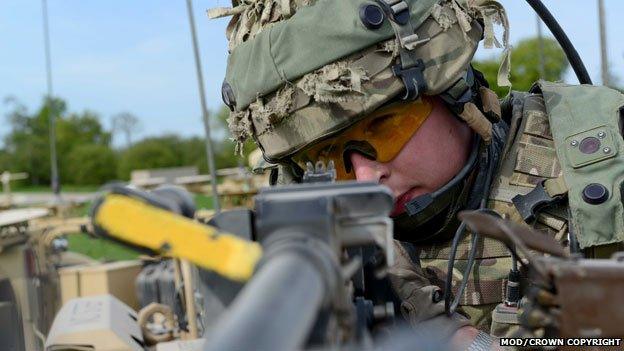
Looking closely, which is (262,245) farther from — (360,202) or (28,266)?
(28,266)

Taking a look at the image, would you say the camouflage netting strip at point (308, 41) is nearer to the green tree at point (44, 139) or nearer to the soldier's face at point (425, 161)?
the soldier's face at point (425, 161)

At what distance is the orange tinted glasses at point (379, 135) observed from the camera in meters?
2.08

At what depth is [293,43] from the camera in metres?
2.04

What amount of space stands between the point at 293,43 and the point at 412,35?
0.30m

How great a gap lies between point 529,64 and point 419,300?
29.6 meters

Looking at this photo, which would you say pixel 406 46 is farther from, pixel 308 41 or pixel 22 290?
pixel 22 290

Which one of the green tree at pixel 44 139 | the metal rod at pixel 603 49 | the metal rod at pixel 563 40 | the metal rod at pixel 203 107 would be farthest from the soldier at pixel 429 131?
the green tree at pixel 44 139

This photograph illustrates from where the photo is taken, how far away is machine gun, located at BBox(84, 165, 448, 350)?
603 mm

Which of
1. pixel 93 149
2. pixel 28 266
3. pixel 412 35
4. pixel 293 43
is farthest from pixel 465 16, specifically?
pixel 93 149

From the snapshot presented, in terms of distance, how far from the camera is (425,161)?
2.15 metres

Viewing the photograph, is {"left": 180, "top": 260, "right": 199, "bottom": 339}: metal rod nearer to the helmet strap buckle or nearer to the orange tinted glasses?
the orange tinted glasses

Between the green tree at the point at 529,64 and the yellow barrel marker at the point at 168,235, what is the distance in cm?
2310

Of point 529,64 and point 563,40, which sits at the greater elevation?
point 529,64

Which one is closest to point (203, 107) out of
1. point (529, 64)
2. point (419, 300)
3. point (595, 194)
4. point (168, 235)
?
point (419, 300)
